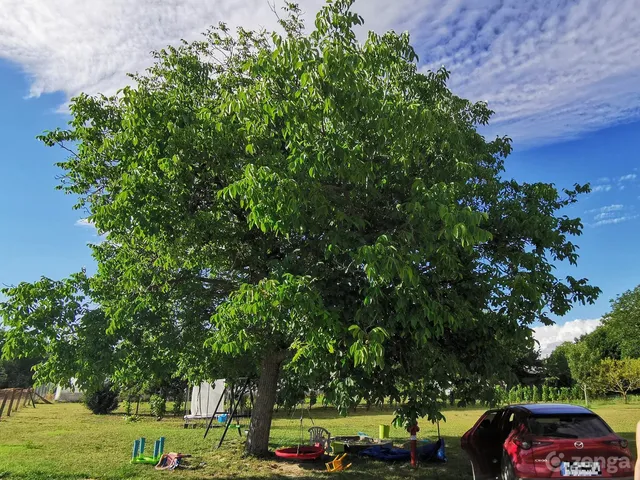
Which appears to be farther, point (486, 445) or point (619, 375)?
point (619, 375)

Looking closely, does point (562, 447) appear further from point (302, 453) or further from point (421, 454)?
point (302, 453)

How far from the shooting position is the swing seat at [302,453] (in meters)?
11.4

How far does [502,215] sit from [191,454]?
10.1 m

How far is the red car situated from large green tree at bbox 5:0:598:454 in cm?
111

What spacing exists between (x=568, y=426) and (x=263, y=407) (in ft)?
23.4

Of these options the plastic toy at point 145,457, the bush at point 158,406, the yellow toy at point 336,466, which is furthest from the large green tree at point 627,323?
the plastic toy at point 145,457

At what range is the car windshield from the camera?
22.6 ft

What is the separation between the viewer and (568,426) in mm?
7051

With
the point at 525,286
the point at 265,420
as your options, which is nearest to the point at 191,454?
the point at 265,420

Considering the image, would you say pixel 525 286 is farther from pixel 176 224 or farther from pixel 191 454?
pixel 191 454

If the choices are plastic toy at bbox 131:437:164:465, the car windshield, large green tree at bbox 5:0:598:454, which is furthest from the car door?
plastic toy at bbox 131:437:164:465

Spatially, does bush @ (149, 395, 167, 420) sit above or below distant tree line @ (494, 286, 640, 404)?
below

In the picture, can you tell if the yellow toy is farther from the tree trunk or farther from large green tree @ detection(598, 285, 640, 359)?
large green tree @ detection(598, 285, 640, 359)

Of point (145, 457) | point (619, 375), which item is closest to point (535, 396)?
point (619, 375)
